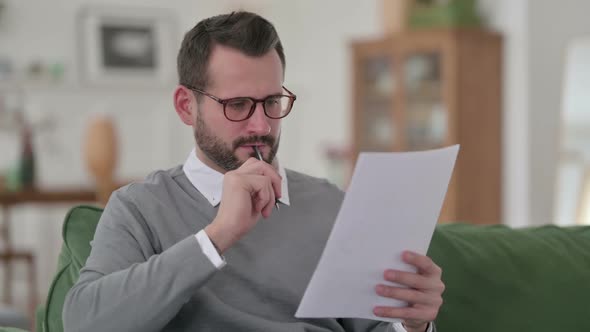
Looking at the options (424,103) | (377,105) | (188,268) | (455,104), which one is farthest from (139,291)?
(377,105)

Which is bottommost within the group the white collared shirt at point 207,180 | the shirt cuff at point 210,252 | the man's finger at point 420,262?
the man's finger at point 420,262

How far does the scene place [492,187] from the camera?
508 cm

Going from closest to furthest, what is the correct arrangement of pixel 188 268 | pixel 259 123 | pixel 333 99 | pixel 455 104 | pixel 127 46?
pixel 188 268
pixel 259 123
pixel 455 104
pixel 127 46
pixel 333 99

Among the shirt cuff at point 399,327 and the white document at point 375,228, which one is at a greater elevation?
the white document at point 375,228

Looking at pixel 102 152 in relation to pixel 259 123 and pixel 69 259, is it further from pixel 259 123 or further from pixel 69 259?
pixel 259 123

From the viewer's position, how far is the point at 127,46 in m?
6.35

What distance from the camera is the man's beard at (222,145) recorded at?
4.73ft

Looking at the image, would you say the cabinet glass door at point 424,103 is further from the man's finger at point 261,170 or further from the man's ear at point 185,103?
the man's finger at point 261,170

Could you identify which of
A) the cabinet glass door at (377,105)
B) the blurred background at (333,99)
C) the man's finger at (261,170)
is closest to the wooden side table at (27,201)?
the blurred background at (333,99)

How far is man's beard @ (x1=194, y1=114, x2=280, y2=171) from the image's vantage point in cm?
144

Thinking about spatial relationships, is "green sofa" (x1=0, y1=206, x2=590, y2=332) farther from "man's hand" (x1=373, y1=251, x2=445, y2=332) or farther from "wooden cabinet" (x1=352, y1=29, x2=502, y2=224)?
"wooden cabinet" (x1=352, y1=29, x2=502, y2=224)

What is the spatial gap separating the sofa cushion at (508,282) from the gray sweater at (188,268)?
0.87ft

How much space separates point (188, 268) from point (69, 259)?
1.34 ft

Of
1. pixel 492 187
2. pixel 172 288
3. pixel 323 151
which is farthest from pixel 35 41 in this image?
pixel 172 288
